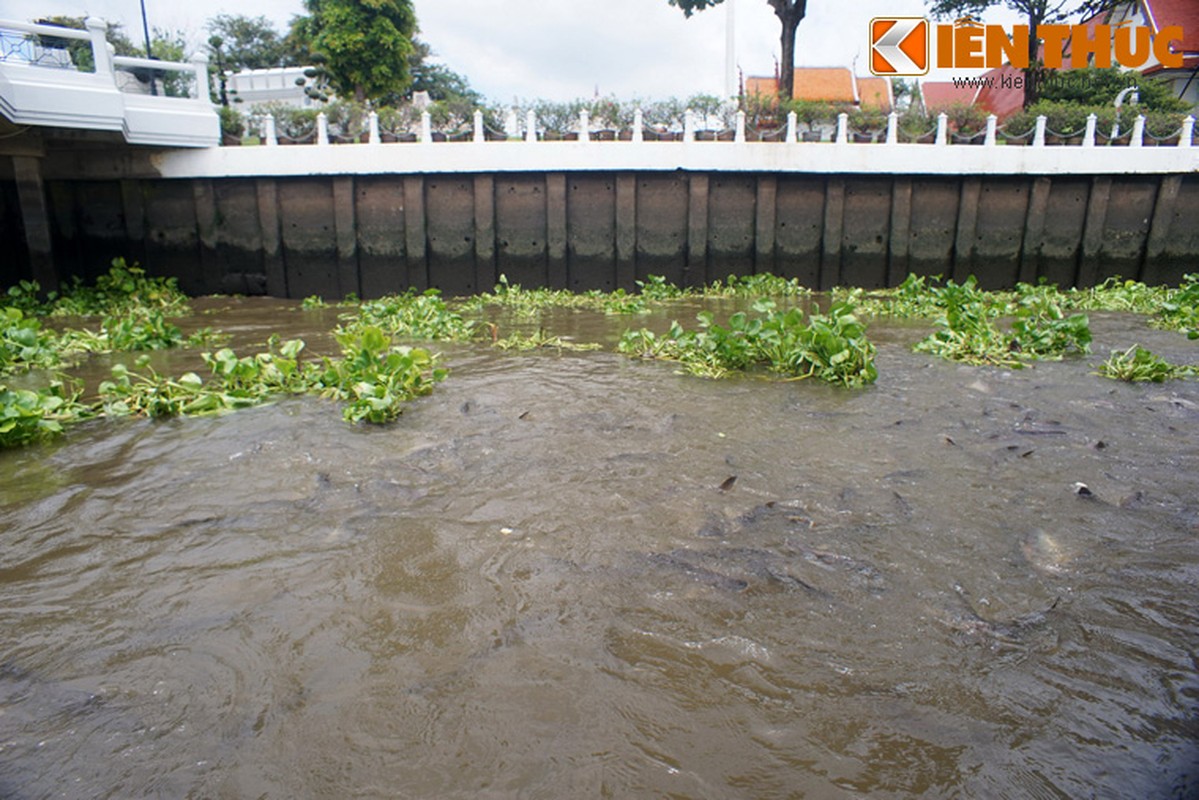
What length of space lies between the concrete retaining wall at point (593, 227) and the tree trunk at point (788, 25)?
33.2ft

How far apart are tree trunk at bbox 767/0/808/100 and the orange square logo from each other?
13.5ft

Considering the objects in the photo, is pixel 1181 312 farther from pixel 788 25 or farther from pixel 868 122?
pixel 788 25

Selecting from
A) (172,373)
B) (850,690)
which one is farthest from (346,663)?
(172,373)

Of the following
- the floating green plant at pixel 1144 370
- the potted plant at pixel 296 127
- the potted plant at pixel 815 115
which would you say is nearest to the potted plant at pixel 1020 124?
the potted plant at pixel 815 115

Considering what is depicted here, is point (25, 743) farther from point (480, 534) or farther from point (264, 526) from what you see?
point (480, 534)

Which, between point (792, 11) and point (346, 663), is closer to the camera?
point (346, 663)

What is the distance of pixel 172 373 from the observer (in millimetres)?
8297

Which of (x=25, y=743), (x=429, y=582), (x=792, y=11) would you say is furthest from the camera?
(x=792, y=11)

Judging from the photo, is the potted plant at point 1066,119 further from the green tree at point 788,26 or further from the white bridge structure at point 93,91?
the white bridge structure at point 93,91

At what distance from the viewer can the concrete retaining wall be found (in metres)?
14.8

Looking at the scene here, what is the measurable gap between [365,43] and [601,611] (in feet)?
100

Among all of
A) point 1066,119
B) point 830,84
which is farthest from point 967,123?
point 830,84

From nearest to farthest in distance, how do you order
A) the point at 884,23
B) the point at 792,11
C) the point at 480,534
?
the point at 480,534
the point at 884,23
the point at 792,11

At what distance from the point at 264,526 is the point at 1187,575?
4.57 metres
